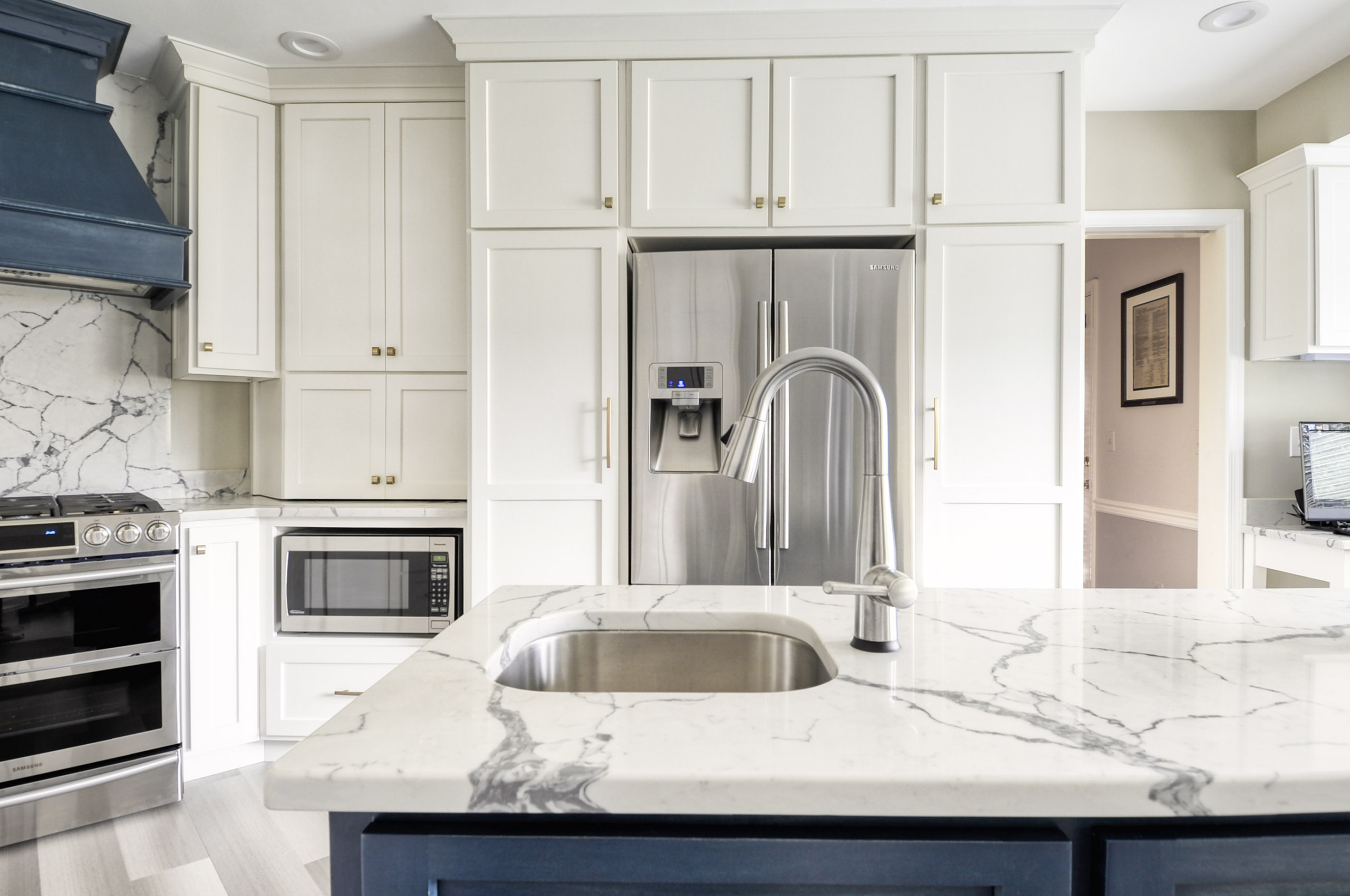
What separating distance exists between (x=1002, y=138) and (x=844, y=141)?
0.50 metres

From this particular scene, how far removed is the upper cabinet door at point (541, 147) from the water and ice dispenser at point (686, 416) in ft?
1.79

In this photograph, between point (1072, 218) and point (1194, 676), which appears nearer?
point (1194, 676)

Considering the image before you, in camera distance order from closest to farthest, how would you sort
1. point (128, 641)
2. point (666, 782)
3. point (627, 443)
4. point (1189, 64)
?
1. point (666, 782)
2. point (128, 641)
3. point (627, 443)
4. point (1189, 64)

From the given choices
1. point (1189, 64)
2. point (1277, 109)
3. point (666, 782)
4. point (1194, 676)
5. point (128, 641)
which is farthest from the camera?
point (1277, 109)

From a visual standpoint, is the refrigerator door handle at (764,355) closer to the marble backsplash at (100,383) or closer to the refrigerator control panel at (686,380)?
the refrigerator control panel at (686,380)

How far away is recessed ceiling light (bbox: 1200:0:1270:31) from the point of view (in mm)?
2236

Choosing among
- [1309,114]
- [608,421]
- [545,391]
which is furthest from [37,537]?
[1309,114]

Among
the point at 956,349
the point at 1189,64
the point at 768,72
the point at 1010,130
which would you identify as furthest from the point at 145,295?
the point at 1189,64

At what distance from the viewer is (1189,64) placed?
8.48 feet

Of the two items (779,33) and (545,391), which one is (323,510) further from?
(779,33)

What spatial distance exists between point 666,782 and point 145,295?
9.78ft

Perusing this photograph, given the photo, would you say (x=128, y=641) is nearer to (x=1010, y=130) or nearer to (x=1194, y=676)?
(x=1194, y=676)

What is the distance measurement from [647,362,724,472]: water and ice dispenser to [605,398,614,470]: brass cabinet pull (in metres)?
0.13

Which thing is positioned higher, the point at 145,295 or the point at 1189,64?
the point at 1189,64
